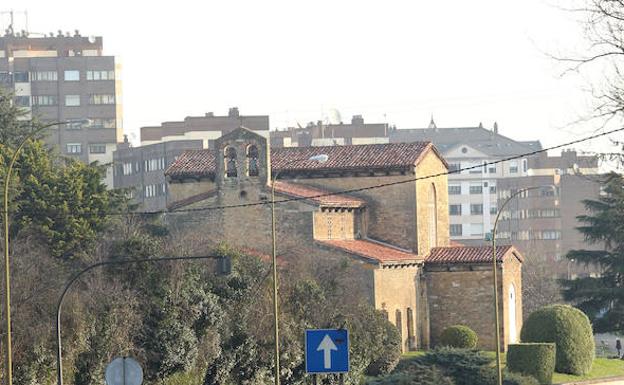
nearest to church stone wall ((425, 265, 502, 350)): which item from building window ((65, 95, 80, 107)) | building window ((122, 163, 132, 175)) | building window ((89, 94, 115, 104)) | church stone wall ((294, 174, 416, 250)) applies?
church stone wall ((294, 174, 416, 250))

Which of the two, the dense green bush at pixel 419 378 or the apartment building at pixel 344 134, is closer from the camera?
the dense green bush at pixel 419 378

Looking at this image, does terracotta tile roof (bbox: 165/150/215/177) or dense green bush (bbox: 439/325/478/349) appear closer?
dense green bush (bbox: 439/325/478/349)

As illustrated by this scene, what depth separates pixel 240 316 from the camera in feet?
174

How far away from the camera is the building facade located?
495ft

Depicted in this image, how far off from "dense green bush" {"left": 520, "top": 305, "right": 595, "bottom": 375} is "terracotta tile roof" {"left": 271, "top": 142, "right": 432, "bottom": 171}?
36.5 ft

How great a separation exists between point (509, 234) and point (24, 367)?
468 feet

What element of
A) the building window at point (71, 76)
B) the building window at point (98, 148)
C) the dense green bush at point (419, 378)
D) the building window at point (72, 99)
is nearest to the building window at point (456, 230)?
the building window at point (98, 148)

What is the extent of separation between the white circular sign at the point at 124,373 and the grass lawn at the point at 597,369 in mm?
31399

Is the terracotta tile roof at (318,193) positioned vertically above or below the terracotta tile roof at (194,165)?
below

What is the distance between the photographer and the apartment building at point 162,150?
5635 inches

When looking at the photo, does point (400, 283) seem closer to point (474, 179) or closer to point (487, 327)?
point (487, 327)

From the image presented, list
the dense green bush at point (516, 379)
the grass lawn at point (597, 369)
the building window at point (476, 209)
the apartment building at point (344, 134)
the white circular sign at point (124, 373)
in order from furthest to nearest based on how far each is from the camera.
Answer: the building window at point (476, 209) → the apartment building at point (344, 134) → the grass lawn at point (597, 369) → the dense green bush at point (516, 379) → the white circular sign at point (124, 373)

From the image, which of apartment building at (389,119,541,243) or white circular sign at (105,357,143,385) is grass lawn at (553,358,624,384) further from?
apartment building at (389,119,541,243)

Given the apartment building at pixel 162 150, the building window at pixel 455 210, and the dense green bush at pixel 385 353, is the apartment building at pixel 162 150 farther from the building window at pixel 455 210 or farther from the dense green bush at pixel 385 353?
the dense green bush at pixel 385 353
